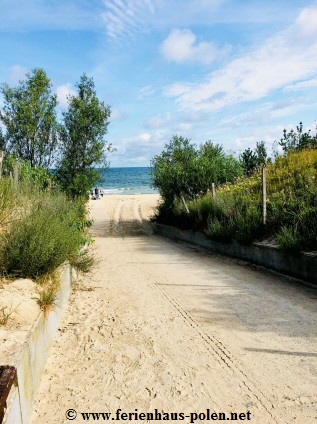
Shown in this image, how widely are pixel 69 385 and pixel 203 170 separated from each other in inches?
594

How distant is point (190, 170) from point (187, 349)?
14277 mm

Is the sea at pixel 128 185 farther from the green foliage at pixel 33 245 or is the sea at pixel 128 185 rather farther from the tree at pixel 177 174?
the green foliage at pixel 33 245

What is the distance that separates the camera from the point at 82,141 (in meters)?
16.1

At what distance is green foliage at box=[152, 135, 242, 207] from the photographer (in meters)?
18.2

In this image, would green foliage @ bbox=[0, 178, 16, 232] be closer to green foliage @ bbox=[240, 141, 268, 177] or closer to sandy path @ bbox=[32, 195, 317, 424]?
sandy path @ bbox=[32, 195, 317, 424]

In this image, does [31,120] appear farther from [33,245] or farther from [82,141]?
[33,245]

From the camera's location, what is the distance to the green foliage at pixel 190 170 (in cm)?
1825

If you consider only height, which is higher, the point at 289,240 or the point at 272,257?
the point at 289,240

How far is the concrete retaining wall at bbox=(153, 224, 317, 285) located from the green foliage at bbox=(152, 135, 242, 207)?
5071 millimetres

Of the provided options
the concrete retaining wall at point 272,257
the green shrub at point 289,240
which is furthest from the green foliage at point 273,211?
the concrete retaining wall at point 272,257

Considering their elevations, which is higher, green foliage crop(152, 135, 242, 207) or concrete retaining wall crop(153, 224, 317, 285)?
green foliage crop(152, 135, 242, 207)

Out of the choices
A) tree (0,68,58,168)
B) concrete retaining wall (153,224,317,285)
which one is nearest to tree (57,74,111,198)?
tree (0,68,58,168)

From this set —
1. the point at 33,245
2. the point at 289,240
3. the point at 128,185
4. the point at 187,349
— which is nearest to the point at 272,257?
the point at 289,240

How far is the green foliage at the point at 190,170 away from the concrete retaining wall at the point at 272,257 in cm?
507
